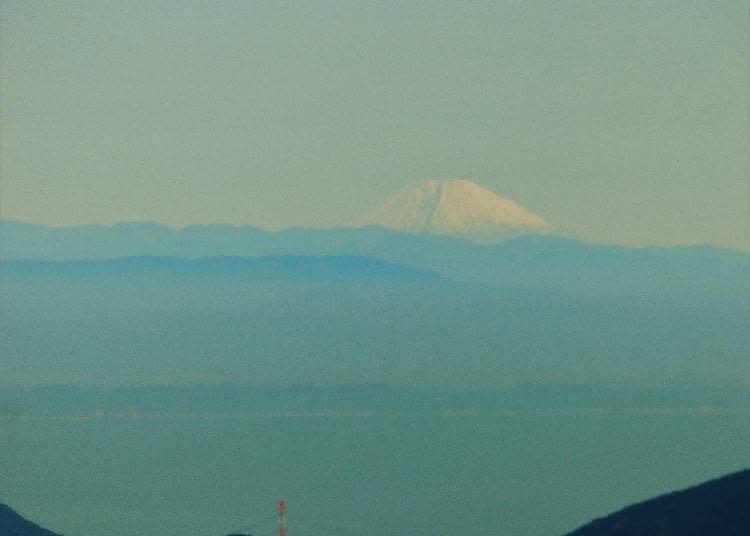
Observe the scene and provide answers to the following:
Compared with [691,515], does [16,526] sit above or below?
above

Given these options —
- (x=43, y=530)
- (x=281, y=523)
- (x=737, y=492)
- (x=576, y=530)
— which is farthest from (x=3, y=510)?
(x=737, y=492)

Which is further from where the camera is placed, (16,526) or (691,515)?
(16,526)

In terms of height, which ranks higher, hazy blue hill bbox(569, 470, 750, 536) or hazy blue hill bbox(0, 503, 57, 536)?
hazy blue hill bbox(0, 503, 57, 536)

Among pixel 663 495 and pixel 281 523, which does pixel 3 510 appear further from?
pixel 663 495

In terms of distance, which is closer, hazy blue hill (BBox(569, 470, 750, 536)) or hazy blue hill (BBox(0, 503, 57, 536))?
hazy blue hill (BBox(569, 470, 750, 536))

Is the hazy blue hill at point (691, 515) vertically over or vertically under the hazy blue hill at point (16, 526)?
under
